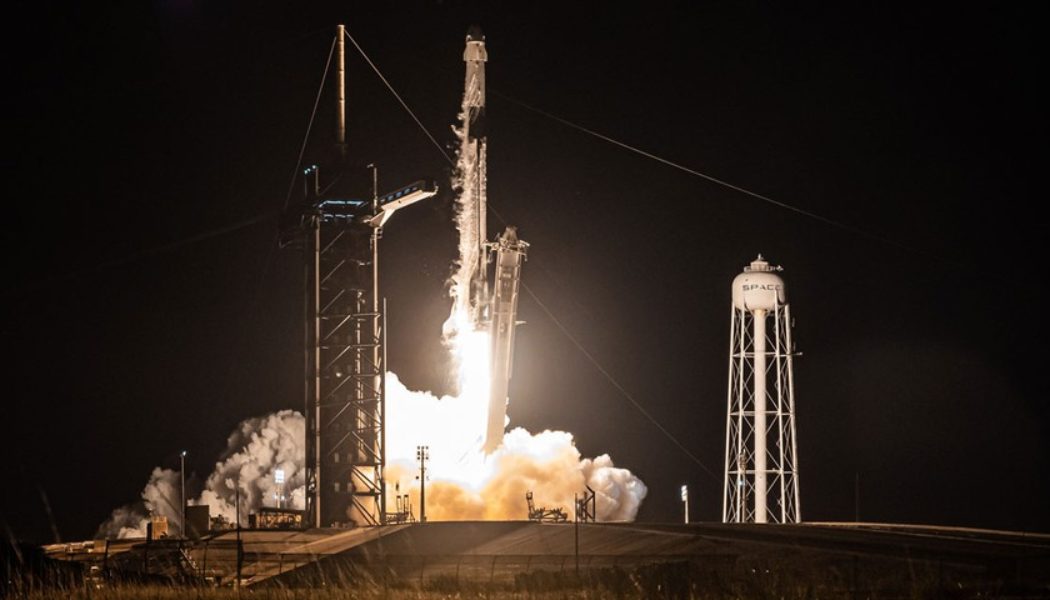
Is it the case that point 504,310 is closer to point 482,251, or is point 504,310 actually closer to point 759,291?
point 482,251

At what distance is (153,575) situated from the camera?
58.2 m

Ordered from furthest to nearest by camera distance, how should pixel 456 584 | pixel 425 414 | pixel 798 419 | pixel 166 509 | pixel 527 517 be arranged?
pixel 798 419 → pixel 166 509 → pixel 425 414 → pixel 527 517 → pixel 456 584

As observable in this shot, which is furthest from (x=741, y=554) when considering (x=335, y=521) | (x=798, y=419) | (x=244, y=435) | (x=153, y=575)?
(x=798, y=419)

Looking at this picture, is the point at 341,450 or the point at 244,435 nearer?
the point at 341,450

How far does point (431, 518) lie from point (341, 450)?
7486 millimetres

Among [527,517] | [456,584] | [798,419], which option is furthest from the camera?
[798,419]

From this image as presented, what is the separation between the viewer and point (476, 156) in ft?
271

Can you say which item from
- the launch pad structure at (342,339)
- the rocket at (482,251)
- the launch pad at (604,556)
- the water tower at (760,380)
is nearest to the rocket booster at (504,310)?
the rocket at (482,251)

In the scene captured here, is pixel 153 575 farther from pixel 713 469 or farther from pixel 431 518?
pixel 713 469

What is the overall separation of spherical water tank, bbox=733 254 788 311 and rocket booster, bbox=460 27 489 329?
442 inches

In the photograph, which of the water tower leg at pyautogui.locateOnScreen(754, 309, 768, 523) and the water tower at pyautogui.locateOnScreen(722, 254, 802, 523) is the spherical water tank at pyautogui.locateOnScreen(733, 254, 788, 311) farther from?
the water tower leg at pyautogui.locateOnScreen(754, 309, 768, 523)

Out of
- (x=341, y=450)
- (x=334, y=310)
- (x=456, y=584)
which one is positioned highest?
(x=334, y=310)

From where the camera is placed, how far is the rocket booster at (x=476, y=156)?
81.9m

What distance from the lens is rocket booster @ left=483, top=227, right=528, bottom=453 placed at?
270 feet
